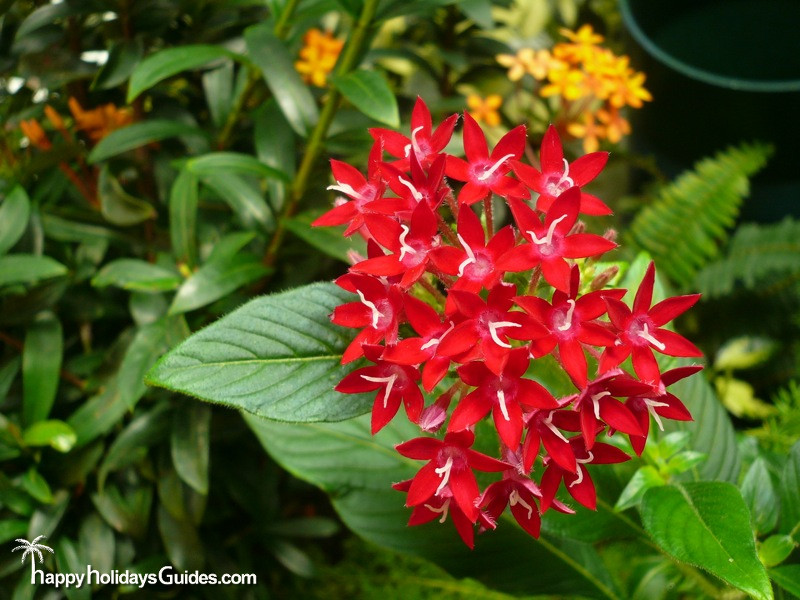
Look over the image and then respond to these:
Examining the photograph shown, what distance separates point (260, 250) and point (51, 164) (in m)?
0.29

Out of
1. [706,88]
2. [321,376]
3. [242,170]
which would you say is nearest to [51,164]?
[242,170]

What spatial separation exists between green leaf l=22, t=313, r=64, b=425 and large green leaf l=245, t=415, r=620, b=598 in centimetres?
27

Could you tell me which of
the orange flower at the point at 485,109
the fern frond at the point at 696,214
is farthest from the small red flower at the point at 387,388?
the fern frond at the point at 696,214

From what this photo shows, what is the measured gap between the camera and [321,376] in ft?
2.19

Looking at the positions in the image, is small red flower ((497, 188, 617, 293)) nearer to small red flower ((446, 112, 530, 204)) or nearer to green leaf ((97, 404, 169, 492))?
small red flower ((446, 112, 530, 204))

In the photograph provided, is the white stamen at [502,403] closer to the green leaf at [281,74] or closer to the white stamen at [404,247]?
the white stamen at [404,247]

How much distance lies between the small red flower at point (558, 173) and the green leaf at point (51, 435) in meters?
0.64

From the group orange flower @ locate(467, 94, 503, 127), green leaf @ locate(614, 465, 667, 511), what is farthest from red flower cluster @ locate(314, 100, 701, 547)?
orange flower @ locate(467, 94, 503, 127)

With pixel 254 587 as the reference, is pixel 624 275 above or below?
above

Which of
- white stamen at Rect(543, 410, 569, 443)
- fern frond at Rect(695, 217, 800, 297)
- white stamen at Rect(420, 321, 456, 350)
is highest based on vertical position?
white stamen at Rect(420, 321, 456, 350)

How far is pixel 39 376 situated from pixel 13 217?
0.65 feet

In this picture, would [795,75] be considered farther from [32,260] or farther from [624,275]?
[32,260]

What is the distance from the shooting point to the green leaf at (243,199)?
3.27 feet

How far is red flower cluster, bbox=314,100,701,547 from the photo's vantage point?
0.56m
